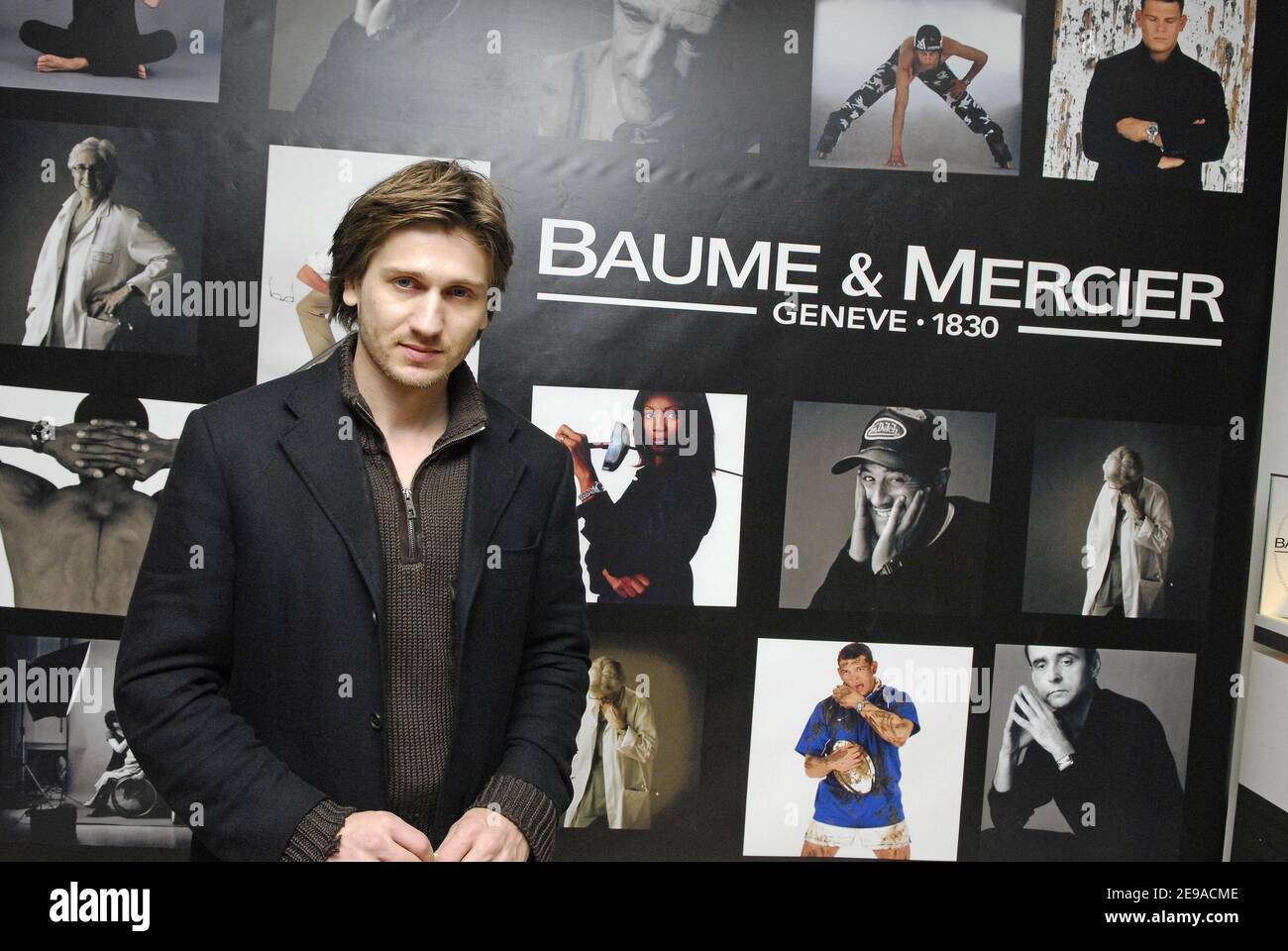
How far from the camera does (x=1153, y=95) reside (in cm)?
300

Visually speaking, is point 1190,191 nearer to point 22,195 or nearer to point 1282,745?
point 1282,745

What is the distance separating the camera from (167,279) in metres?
2.75

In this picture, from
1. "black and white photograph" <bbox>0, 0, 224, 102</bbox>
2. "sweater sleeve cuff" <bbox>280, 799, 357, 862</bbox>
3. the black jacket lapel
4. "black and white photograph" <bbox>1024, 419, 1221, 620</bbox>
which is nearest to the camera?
"sweater sleeve cuff" <bbox>280, 799, 357, 862</bbox>

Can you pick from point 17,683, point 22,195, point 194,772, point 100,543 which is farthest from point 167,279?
point 194,772

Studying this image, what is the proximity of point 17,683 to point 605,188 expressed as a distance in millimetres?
1854

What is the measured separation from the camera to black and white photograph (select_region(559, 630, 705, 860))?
9.59 ft

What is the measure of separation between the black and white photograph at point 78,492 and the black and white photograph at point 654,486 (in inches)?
37.2

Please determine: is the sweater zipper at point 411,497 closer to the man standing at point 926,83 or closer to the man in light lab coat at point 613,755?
the man in light lab coat at point 613,755

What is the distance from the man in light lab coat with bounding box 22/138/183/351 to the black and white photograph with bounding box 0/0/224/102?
16cm

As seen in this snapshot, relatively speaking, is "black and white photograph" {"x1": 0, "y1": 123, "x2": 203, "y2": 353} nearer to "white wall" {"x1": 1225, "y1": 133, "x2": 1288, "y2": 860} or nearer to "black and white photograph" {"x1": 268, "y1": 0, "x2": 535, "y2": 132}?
"black and white photograph" {"x1": 268, "y1": 0, "x2": 535, "y2": 132}

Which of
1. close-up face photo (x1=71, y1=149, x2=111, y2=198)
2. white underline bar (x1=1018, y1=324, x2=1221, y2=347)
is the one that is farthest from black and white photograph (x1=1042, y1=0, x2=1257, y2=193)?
close-up face photo (x1=71, y1=149, x2=111, y2=198)

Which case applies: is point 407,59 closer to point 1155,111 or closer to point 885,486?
point 885,486

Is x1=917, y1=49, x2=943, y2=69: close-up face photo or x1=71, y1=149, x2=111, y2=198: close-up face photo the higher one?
x1=917, y1=49, x2=943, y2=69: close-up face photo

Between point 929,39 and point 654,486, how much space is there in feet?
4.40
